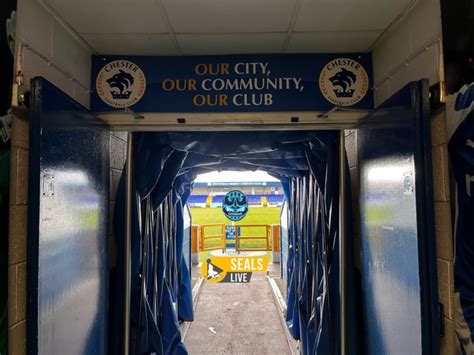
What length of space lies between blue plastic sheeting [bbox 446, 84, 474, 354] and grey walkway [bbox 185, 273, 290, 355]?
118 inches

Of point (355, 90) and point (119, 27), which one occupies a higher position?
point (119, 27)

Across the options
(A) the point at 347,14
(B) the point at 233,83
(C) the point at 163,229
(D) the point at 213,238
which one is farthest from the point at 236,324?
(D) the point at 213,238

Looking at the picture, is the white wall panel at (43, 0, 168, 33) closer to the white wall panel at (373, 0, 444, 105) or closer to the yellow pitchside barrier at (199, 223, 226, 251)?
the white wall panel at (373, 0, 444, 105)

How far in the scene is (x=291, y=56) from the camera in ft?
6.89

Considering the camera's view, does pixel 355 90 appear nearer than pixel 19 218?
No

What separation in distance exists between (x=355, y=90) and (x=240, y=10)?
2.93 feet

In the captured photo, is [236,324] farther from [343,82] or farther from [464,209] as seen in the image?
[464,209]

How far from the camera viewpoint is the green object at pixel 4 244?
1.25 m

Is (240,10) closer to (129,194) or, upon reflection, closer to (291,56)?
(291,56)

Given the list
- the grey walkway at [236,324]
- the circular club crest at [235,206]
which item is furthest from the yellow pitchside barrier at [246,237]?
the grey walkway at [236,324]

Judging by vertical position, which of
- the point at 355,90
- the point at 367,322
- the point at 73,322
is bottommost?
the point at 367,322

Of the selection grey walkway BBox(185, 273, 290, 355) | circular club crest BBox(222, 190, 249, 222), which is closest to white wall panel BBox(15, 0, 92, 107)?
grey walkway BBox(185, 273, 290, 355)

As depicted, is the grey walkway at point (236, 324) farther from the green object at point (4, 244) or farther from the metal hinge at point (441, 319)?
the green object at point (4, 244)

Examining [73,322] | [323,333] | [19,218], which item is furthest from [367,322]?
[19,218]
